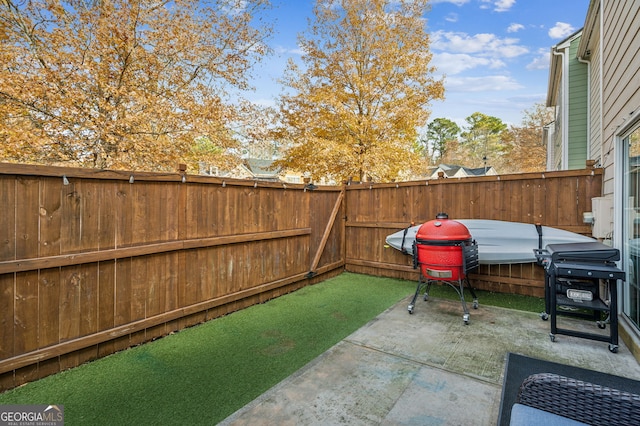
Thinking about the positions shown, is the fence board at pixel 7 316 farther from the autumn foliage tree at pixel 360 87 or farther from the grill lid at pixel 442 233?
the autumn foliage tree at pixel 360 87

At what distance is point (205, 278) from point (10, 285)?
1561mm

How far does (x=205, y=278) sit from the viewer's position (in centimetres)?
335

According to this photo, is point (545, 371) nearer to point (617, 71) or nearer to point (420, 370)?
point (420, 370)

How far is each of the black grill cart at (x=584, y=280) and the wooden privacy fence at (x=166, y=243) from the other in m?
1.27

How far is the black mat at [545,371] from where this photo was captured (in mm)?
1949

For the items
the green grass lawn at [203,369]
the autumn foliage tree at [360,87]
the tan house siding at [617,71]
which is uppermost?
the autumn foliage tree at [360,87]

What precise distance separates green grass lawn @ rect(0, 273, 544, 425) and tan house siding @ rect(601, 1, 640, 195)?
210 cm

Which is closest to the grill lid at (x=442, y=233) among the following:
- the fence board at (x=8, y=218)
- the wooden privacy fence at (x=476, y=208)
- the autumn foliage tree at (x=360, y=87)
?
the wooden privacy fence at (x=476, y=208)

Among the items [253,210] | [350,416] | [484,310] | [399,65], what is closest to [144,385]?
[350,416]

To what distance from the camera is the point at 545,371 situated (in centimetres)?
212

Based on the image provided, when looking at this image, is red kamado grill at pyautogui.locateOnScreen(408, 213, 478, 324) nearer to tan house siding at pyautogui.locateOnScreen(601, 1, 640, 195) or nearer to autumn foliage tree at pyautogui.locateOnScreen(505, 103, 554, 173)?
tan house siding at pyautogui.locateOnScreen(601, 1, 640, 195)

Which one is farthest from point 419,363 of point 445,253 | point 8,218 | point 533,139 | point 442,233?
point 533,139

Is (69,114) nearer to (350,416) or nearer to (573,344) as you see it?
(350,416)

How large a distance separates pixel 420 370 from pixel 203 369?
1707 mm
